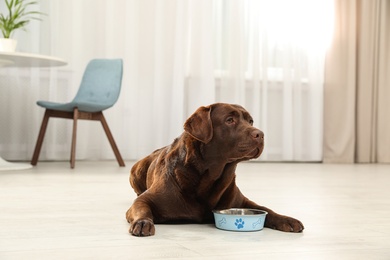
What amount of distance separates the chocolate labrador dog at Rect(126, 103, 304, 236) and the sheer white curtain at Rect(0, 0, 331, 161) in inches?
139

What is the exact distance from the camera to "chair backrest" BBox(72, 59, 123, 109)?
15.7ft

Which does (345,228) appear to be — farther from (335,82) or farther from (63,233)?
(335,82)

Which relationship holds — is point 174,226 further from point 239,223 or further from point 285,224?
point 285,224

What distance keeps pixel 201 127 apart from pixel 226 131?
76 mm

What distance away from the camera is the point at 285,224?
183cm

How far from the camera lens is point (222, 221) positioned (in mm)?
1812

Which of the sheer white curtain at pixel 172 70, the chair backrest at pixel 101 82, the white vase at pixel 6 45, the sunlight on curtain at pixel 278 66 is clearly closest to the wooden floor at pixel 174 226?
the white vase at pixel 6 45

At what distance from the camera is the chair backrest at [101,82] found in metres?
4.79

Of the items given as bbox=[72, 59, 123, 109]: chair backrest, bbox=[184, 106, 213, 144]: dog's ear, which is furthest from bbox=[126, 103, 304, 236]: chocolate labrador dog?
bbox=[72, 59, 123, 109]: chair backrest

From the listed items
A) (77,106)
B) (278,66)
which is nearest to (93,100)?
(77,106)

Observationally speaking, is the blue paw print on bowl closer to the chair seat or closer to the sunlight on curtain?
the chair seat

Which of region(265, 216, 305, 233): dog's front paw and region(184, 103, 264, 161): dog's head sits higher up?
region(184, 103, 264, 161): dog's head

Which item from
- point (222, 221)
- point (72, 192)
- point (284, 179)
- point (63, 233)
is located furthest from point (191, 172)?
point (284, 179)

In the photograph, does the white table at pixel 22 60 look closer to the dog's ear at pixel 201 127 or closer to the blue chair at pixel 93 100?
the blue chair at pixel 93 100
